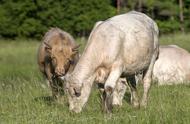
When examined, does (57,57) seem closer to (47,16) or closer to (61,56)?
(61,56)

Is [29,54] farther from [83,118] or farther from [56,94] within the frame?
[83,118]

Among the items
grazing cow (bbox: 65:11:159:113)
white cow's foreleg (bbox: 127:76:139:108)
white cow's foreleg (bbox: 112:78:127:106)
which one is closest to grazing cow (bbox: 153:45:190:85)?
white cow's foreleg (bbox: 112:78:127:106)

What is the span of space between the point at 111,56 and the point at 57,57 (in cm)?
227

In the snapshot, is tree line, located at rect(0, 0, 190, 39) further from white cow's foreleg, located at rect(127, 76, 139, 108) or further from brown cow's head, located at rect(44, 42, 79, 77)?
white cow's foreleg, located at rect(127, 76, 139, 108)

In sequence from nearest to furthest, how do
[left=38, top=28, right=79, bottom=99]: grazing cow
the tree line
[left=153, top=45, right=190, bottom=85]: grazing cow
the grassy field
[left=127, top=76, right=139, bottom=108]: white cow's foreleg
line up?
the grassy field < [left=127, top=76, right=139, bottom=108]: white cow's foreleg < [left=38, top=28, right=79, bottom=99]: grazing cow < [left=153, top=45, right=190, bottom=85]: grazing cow < the tree line

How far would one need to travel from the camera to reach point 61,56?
1305 centimetres

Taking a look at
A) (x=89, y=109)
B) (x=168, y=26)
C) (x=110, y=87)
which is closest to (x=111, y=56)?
(x=110, y=87)

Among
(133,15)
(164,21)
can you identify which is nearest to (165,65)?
(133,15)

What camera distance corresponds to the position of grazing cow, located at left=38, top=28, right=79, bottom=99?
12938 mm

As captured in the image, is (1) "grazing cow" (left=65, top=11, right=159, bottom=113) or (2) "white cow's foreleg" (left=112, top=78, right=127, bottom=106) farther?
(2) "white cow's foreleg" (left=112, top=78, right=127, bottom=106)

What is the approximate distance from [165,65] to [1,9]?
78.5ft

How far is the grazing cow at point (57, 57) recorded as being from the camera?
12938mm

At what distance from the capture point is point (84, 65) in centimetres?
1093

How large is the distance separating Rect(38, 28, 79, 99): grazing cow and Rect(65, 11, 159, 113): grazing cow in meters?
1.39
